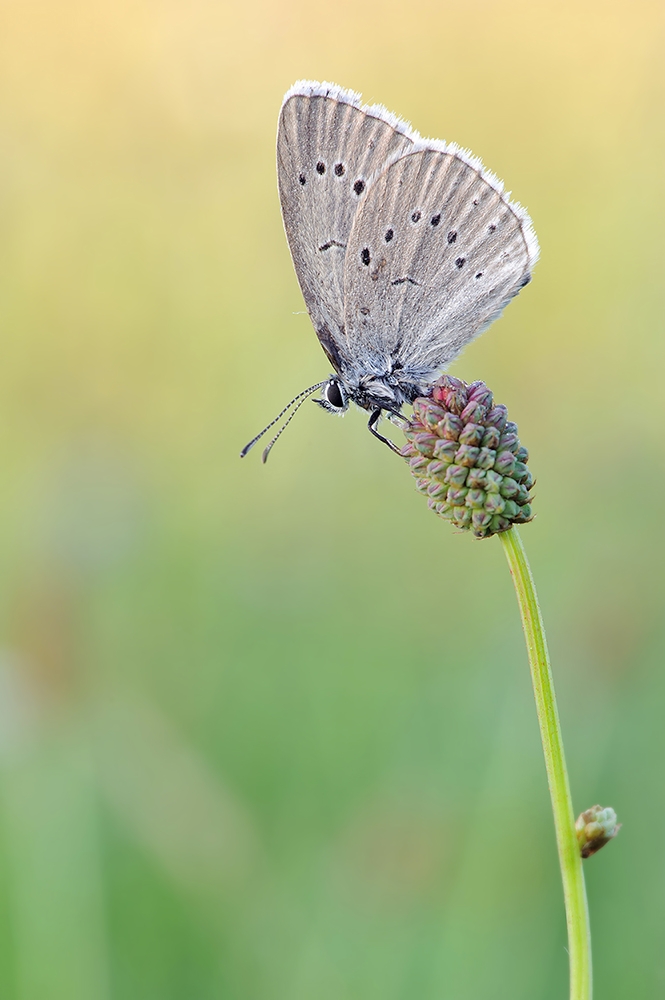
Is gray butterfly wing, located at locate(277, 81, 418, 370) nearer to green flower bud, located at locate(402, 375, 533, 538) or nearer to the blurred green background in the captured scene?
green flower bud, located at locate(402, 375, 533, 538)

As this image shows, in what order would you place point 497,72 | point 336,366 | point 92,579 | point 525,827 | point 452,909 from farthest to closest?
point 497,72 → point 92,579 → point 525,827 → point 452,909 → point 336,366

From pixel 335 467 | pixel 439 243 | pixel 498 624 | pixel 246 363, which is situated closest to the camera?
pixel 439 243

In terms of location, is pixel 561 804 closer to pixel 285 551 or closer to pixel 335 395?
pixel 335 395

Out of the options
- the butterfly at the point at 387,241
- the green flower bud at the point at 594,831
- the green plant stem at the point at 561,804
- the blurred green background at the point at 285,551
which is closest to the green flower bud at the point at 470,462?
the green plant stem at the point at 561,804

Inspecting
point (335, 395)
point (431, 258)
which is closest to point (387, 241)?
point (431, 258)

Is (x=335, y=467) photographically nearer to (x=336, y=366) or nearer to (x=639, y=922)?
(x=336, y=366)

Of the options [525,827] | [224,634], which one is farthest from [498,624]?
[224,634]

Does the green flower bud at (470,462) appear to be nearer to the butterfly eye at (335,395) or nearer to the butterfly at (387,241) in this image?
the butterfly at (387,241)

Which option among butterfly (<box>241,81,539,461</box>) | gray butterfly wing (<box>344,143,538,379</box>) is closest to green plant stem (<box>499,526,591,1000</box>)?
butterfly (<box>241,81,539,461</box>)
